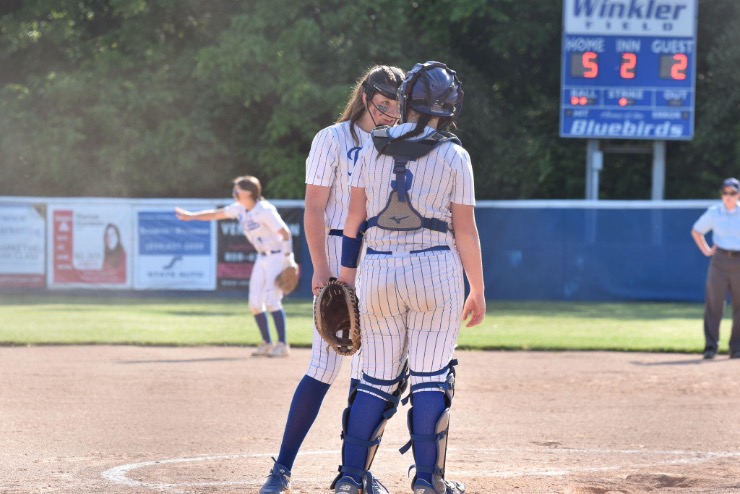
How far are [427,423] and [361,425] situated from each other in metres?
0.27

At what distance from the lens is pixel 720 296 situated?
12.4 m

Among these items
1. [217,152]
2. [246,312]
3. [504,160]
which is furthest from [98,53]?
[246,312]

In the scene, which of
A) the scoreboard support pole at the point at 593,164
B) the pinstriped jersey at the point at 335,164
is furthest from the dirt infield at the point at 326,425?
the scoreboard support pole at the point at 593,164

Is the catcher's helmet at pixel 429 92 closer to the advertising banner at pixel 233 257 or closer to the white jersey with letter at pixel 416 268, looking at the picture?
the white jersey with letter at pixel 416 268

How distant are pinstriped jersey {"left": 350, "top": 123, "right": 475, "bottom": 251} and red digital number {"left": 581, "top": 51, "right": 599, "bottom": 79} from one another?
17.7 metres

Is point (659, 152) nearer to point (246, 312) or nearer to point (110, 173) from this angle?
point (246, 312)

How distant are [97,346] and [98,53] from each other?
1801cm

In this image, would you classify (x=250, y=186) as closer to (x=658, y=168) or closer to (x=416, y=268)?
(x=416, y=268)

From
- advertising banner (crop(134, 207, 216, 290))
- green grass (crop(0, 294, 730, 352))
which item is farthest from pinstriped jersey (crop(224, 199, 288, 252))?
advertising banner (crop(134, 207, 216, 290))

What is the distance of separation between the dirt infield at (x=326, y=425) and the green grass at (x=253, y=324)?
1563 mm

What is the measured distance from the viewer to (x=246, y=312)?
1852cm

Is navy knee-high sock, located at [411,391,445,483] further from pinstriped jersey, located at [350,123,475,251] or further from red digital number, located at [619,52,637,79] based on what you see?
red digital number, located at [619,52,637,79]

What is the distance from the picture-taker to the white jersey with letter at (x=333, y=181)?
17.1ft

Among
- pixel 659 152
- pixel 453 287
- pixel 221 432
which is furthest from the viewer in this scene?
pixel 659 152
